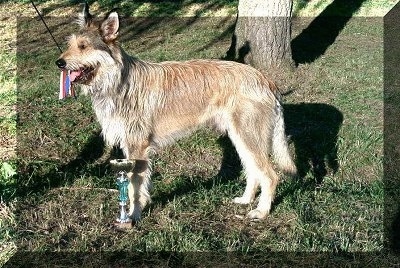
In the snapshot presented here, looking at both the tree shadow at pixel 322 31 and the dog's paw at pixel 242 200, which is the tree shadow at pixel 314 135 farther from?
the tree shadow at pixel 322 31

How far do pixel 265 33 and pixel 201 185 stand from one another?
4380mm

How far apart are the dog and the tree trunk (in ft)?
14.0

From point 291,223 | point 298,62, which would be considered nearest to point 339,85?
point 298,62

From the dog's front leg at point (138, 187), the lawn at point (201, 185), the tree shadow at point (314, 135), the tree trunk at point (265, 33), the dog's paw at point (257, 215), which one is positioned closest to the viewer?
the lawn at point (201, 185)

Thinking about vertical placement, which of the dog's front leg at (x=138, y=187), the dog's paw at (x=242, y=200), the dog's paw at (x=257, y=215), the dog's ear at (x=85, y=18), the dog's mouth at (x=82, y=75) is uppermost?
the dog's ear at (x=85, y=18)

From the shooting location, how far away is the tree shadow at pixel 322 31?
12.0 meters

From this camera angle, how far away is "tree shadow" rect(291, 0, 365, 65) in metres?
12.0

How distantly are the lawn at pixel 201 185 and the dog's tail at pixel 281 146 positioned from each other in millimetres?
308

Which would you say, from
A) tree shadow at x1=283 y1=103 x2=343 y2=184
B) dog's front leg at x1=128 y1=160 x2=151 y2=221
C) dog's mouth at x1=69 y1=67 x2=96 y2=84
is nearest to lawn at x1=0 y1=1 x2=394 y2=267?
tree shadow at x1=283 y1=103 x2=343 y2=184

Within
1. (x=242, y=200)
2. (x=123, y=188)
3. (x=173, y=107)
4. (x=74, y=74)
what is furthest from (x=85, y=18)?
(x=242, y=200)

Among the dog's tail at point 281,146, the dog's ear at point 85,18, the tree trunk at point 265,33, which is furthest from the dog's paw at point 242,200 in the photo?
the tree trunk at point 265,33

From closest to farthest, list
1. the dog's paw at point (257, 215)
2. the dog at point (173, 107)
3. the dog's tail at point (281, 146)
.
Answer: the dog at point (173, 107) < the dog's paw at point (257, 215) < the dog's tail at point (281, 146)

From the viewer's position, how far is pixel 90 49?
5172 mm

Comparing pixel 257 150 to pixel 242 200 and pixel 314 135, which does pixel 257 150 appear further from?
pixel 314 135
